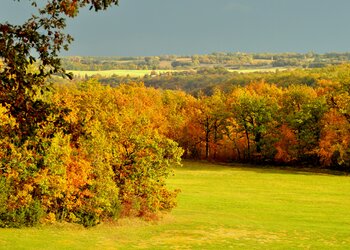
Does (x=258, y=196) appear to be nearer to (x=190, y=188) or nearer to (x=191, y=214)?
(x=190, y=188)

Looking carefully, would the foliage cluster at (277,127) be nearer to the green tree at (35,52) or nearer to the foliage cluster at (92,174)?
the foliage cluster at (92,174)

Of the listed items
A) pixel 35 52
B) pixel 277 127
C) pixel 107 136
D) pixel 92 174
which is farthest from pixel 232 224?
pixel 277 127

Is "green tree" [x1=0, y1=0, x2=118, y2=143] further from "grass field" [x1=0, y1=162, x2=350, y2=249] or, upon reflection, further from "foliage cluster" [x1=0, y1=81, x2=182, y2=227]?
"grass field" [x1=0, y1=162, x2=350, y2=249]

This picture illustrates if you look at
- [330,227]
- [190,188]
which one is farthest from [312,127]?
[330,227]

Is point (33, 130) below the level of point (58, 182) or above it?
above

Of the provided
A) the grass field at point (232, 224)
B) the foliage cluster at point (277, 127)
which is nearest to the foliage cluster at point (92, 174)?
the grass field at point (232, 224)

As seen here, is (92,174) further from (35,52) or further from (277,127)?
(277,127)

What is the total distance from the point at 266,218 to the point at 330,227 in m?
6.67

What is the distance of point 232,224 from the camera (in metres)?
46.7

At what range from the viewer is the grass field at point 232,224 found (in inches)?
1495

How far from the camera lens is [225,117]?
107625 mm

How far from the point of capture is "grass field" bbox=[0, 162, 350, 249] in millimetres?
37969

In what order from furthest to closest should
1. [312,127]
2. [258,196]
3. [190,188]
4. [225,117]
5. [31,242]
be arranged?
[225,117], [312,127], [190,188], [258,196], [31,242]

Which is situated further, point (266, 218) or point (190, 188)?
point (190, 188)
